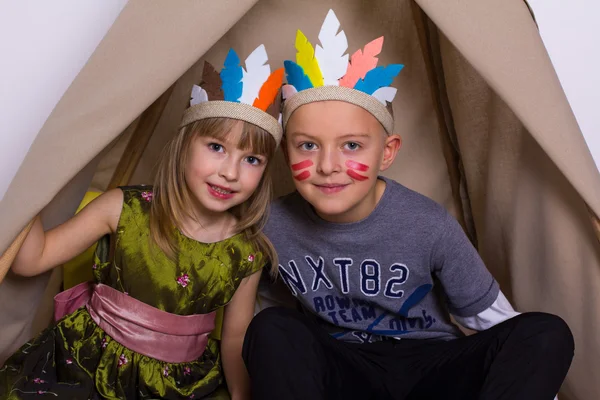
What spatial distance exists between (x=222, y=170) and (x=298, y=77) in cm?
26

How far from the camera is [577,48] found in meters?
2.38

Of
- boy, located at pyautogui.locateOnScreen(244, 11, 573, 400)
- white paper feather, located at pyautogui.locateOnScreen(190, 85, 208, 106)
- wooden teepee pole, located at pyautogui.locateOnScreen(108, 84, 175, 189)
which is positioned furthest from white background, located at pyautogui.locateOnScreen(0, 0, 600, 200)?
boy, located at pyautogui.locateOnScreen(244, 11, 573, 400)

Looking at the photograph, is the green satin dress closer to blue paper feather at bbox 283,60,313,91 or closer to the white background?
blue paper feather at bbox 283,60,313,91

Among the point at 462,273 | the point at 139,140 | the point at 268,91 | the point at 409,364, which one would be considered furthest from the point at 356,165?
the point at 139,140

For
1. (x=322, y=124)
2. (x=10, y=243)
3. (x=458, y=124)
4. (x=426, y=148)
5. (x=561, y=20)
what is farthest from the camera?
(x=561, y=20)

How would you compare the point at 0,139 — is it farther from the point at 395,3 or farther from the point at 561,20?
the point at 561,20

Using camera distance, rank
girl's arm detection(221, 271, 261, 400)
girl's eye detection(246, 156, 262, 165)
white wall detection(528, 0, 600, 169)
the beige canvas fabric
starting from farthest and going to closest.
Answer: white wall detection(528, 0, 600, 169) < girl's arm detection(221, 271, 261, 400) < girl's eye detection(246, 156, 262, 165) < the beige canvas fabric

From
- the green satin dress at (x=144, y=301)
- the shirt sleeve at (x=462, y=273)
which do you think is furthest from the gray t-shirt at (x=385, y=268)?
the green satin dress at (x=144, y=301)

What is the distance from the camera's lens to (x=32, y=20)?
6.93 feet

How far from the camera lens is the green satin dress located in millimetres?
1669

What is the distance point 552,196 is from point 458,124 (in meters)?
0.36

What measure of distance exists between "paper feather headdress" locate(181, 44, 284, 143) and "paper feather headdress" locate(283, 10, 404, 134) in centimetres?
6

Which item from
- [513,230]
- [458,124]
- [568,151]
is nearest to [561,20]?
[458,124]

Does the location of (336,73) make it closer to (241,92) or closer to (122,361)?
(241,92)
